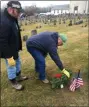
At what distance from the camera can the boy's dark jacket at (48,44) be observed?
4.68 m

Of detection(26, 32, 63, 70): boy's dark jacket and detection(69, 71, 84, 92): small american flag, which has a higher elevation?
detection(26, 32, 63, 70): boy's dark jacket

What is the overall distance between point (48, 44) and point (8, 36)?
0.94 meters

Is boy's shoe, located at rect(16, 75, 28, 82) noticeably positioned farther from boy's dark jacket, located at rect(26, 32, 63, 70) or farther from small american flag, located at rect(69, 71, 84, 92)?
small american flag, located at rect(69, 71, 84, 92)

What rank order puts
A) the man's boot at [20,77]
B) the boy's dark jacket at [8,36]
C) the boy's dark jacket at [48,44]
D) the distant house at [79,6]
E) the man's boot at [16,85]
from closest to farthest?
the boy's dark jacket at [8,36] → the boy's dark jacket at [48,44] → the man's boot at [16,85] → the man's boot at [20,77] → the distant house at [79,6]

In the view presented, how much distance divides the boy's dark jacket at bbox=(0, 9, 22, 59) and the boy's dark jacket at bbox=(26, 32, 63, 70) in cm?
48

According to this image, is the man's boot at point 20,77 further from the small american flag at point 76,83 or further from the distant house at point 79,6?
the distant house at point 79,6

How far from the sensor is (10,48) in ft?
15.3

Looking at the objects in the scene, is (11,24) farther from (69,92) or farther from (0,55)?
(69,92)

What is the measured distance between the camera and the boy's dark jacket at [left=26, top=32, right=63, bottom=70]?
468 centimetres

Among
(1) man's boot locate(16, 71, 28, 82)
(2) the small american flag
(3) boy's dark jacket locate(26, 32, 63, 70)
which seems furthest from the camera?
(1) man's boot locate(16, 71, 28, 82)

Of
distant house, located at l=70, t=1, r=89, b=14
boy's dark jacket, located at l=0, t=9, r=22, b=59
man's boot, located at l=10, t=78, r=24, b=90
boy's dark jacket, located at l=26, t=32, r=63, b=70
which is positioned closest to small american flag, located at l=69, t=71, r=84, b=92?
boy's dark jacket, located at l=26, t=32, r=63, b=70

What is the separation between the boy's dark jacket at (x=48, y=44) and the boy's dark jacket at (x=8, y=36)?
1.58 feet

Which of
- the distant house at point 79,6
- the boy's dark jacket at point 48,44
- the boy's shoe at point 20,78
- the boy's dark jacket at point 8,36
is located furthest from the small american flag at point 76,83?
the distant house at point 79,6

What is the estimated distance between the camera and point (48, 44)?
4.78m
